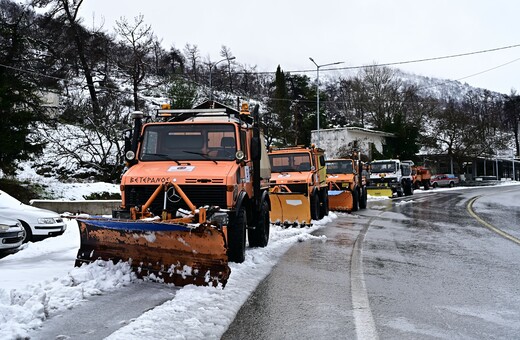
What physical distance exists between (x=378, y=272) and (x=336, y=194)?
12326 mm

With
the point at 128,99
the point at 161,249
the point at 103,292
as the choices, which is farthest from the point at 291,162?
the point at 128,99

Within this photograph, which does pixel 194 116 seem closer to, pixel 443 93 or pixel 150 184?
pixel 150 184

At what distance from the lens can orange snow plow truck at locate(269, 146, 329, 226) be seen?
1334 centimetres

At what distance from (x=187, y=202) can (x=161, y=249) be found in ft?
2.78

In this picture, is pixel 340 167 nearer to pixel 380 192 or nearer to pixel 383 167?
pixel 380 192

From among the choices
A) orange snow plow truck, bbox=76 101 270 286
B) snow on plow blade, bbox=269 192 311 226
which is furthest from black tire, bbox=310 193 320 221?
→ orange snow plow truck, bbox=76 101 270 286

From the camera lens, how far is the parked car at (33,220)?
394 inches

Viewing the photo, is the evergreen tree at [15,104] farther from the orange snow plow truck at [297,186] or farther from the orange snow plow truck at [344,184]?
the orange snow plow truck at [344,184]

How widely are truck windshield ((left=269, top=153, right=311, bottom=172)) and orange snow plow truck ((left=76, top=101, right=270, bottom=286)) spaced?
208 inches

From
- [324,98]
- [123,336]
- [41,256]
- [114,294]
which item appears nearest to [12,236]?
[41,256]

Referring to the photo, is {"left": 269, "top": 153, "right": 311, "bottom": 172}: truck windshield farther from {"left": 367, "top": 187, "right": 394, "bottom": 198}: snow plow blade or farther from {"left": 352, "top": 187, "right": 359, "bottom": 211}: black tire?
{"left": 367, "top": 187, "right": 394, "bottom": 198}: snow plow blade

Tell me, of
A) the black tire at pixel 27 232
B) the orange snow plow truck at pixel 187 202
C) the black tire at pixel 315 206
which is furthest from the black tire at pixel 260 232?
the black tire at pixel 315 206

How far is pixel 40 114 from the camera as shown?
69.4ft

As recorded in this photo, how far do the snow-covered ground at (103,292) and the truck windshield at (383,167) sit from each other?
74.8ft
